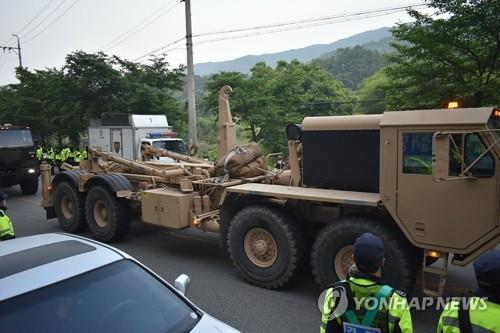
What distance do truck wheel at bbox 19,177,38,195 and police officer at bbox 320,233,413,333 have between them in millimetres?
15008

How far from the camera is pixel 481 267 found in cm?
211

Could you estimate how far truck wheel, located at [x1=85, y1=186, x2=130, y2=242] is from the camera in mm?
8109

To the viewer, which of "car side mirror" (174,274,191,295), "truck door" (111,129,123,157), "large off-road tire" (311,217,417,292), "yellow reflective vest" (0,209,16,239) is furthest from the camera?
"truck door" (111,129,123,157)

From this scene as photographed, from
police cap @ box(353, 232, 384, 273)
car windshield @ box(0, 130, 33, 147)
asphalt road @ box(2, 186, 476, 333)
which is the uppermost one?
car windshield @ box(0, 130, 33, 147)

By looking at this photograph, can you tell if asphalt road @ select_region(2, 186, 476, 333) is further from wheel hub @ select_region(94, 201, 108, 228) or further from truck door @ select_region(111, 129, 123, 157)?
truck door @ select_region(111, 129, 123, 157)

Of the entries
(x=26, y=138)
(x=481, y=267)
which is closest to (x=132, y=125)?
(x=26, y=138)

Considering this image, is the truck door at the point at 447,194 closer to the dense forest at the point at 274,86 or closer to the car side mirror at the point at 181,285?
the dense forest at the point at 274,86

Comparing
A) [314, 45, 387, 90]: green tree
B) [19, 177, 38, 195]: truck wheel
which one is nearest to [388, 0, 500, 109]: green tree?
[19, 177, 38, 195]: truck wheel

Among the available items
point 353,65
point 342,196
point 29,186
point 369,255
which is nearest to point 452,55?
point 342,196

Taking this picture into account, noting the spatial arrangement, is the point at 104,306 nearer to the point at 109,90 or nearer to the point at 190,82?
the point at 190,82

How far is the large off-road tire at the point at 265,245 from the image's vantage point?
5.62m

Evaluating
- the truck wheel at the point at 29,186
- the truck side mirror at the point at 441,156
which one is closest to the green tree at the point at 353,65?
the truck wheel at the point at 29,186

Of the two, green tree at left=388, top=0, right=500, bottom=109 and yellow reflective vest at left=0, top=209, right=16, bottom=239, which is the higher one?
green tree at left=388, top=0, right=500, bottom=109

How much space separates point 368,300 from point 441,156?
8.06 ft
